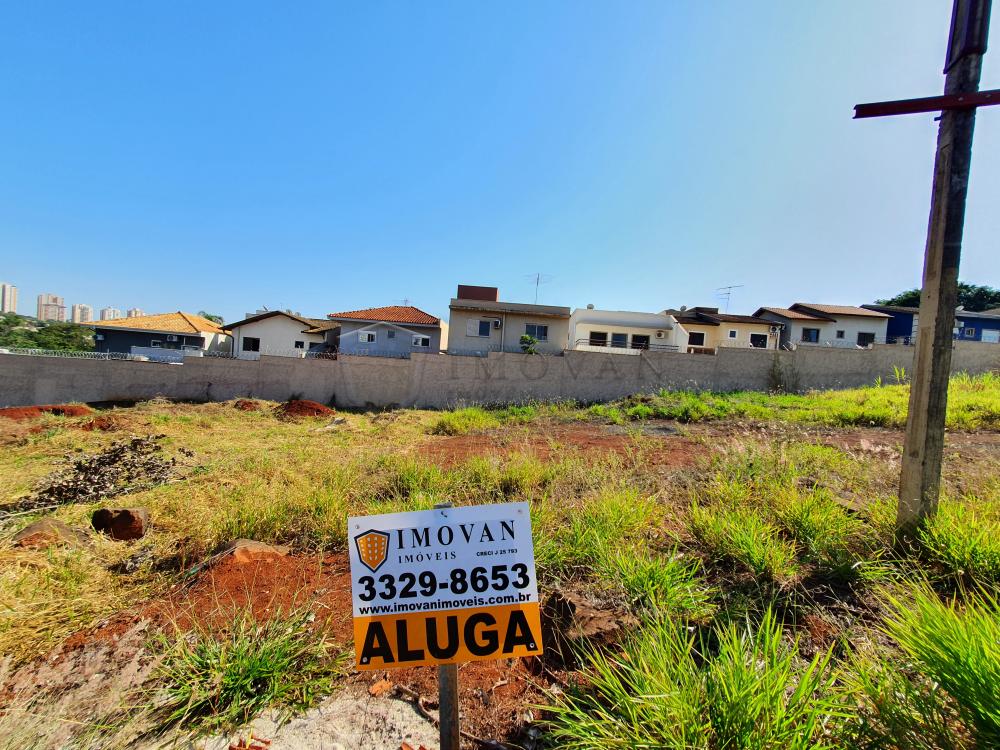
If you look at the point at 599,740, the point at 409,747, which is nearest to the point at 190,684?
the point at 409,747

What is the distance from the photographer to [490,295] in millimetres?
27406

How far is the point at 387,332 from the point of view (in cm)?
2491

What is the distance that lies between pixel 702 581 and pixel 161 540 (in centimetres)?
393

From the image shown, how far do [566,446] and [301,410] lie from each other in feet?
34.8

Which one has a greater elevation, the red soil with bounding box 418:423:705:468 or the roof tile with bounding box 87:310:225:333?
the roof tile with bounding box 87:310:225:333

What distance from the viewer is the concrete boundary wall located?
1582 cm

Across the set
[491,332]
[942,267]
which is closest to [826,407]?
[942,267]

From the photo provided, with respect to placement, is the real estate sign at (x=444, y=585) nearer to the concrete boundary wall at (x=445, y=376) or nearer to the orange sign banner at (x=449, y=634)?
the orange sign banner at (x=449, y=634)

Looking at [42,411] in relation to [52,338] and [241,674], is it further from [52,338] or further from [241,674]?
[52,338]

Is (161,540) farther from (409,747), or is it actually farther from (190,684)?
(409,747)

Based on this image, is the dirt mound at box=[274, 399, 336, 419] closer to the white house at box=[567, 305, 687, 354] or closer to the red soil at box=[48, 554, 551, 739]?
the red soil at box=[48, 554, 551, 739]

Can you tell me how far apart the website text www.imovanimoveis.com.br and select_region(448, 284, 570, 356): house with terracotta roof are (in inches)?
855

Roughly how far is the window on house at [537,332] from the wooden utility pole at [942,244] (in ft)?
70.0

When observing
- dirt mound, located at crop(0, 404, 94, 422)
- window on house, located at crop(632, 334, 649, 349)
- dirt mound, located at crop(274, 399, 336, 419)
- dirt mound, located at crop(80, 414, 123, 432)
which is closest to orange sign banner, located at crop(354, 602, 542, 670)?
dirt mound, located at crop(80, 414, 123, 432)
